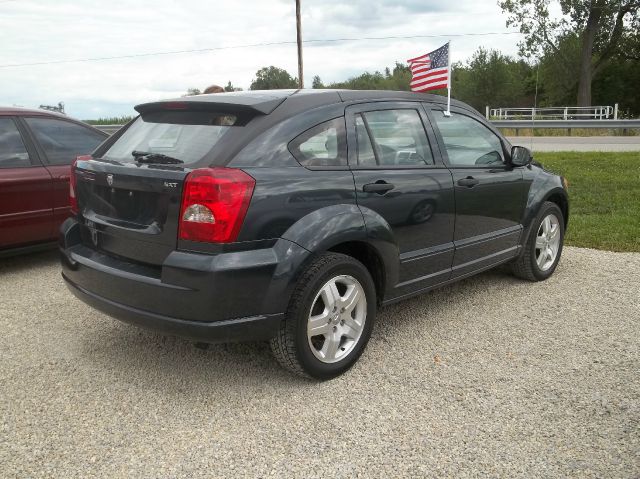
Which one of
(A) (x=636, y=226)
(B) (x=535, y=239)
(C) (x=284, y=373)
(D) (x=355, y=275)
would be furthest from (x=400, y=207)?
(A) (x=636, y=226)

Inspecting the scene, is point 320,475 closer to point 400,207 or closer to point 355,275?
point 355,275

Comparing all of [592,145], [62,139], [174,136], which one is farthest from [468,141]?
[592,145]

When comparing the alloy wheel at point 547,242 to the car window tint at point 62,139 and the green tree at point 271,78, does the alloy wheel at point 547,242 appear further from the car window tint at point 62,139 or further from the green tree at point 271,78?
the green tree at point 271,78

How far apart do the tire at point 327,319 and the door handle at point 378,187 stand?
43 centimetres

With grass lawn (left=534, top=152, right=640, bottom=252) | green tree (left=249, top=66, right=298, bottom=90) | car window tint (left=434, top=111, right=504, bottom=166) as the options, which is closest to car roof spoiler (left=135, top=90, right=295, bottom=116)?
car window tint (left=434, top=111, right=504, bottom=166)

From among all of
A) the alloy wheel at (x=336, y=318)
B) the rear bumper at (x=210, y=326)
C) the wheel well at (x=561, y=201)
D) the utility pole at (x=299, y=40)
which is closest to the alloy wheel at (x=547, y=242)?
the wheel well at (x=561, y=201)

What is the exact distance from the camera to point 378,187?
3607mm

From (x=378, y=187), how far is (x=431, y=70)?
289 cm

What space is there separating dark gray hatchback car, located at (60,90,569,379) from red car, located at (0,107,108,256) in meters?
2.07

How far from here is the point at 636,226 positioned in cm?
719

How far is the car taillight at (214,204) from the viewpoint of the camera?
2.92m

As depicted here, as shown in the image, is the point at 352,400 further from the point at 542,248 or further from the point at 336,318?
the point at 542,248

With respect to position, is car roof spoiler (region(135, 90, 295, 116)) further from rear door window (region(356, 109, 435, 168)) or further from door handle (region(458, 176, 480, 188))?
door handle (region(458, 176, 480, 188))

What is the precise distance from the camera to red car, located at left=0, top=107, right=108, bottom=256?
5.53 m
